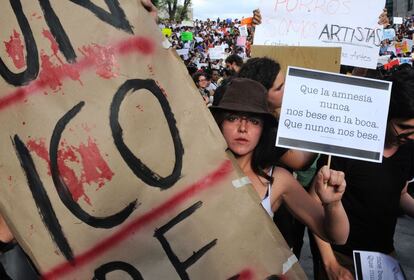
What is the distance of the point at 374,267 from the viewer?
1.99m

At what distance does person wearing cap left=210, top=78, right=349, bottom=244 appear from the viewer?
5.93ft

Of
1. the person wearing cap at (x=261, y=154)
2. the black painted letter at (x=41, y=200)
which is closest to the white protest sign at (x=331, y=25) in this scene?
the person wearing cap at (x=261, y=154)

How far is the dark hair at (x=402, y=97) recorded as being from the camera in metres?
2.12

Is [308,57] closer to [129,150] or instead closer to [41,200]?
[129,150]

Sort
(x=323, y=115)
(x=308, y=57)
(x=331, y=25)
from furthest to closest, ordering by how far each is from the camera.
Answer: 1. (x=331, y=25)
2. (x=308, y=57)
3. (x=323, y=115)

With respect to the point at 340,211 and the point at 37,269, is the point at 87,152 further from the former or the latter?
the point at 340,211

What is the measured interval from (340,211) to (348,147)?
0.24 meters

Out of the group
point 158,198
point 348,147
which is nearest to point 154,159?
point 158,198

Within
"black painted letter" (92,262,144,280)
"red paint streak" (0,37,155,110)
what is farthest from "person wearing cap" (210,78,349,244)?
"black painted letter" (92,262,144,280)

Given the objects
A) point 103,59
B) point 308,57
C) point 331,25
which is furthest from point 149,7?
point 331,25

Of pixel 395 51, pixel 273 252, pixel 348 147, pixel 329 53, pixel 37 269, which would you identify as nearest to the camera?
pixel 37 269

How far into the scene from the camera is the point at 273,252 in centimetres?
131

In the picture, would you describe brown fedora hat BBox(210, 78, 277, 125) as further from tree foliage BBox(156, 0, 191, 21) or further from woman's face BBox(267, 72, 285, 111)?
tree foliage BBox(156, 0, 191, 21)

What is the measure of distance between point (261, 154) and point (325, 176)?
34cm
